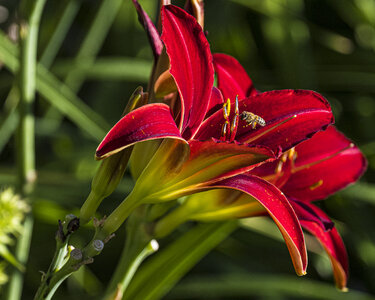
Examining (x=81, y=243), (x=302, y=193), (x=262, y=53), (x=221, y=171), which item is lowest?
(x=81, y=243)

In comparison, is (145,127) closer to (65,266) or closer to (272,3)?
(65,266)

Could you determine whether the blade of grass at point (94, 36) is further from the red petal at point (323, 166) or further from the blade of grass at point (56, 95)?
the red petal at point (323, 166)

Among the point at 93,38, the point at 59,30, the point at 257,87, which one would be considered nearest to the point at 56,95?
the point at 59,30

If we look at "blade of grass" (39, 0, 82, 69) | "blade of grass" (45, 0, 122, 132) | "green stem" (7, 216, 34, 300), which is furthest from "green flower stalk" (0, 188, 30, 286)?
"blade of grass" (45, 0, 122, 132)

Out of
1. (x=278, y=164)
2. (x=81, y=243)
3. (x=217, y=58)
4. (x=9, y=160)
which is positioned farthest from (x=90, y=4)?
(x=278, y=164)

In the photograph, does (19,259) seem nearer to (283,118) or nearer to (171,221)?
(171,221)

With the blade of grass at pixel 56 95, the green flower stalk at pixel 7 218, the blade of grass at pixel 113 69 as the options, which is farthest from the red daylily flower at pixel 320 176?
the blade of grass at pixel 113 69
